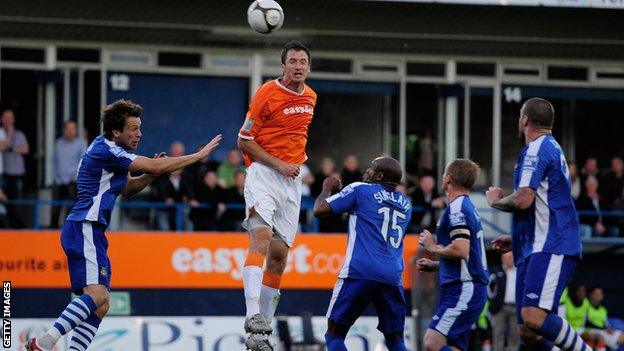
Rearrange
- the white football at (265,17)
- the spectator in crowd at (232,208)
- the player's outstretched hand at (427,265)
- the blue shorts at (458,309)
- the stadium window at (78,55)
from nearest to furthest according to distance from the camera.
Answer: the player's outstretched hand at (427,265)
the blue shorts at (458,309)
the white football at (265,17)
the spectator in crowd at (232,208)
the stadium window at (78,55)

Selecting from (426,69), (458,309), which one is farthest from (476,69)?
(458,309)

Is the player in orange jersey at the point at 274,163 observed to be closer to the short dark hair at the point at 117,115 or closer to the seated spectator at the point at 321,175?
the short dark hair at the point at 117,115

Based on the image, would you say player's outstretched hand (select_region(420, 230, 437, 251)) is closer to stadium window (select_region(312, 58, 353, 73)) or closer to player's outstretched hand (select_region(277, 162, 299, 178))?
player's outstretched hand (select_region(277, 162, 299, 178))

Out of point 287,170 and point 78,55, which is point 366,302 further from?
point 78,55

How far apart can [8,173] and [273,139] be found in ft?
32.1

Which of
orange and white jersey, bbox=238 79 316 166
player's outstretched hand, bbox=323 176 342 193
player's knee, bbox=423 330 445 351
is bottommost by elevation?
player's knee, bbox=423 330 445 351

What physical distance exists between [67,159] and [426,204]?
5.74 meters

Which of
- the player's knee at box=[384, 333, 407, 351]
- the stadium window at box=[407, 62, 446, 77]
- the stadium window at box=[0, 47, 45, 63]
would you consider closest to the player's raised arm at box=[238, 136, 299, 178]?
the player's knee at box=[384, 333, 407, 351]

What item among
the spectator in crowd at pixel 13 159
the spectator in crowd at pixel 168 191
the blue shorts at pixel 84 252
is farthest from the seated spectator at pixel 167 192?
the blue shorts at pixel 84 252

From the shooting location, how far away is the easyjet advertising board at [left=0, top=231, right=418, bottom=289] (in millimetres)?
19719

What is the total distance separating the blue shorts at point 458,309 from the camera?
1246cm

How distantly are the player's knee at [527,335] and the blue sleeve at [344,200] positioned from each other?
1884mm

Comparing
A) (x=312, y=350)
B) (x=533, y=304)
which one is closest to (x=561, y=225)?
(x=533, y=304)

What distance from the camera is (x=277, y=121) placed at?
40.2 ft
